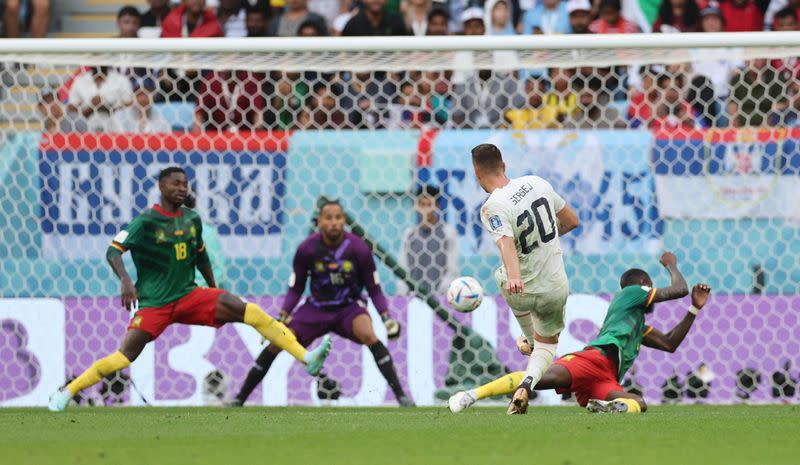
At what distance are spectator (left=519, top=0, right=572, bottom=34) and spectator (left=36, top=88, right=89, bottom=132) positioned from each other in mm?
4876

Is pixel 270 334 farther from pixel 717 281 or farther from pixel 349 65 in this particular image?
pixel 717 281

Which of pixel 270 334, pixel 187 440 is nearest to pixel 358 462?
pixel 187 440

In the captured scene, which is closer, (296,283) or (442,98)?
(296,283)

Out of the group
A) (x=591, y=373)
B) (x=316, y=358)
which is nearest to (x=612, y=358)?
(x=591, y=373)

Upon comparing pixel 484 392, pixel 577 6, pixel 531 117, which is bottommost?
pixel 484 392

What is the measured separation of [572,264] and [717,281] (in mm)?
1143

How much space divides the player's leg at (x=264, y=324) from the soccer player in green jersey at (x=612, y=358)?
1.46 m

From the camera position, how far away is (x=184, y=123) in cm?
1130

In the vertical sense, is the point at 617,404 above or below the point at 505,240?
below

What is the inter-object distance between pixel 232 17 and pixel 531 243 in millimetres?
7259

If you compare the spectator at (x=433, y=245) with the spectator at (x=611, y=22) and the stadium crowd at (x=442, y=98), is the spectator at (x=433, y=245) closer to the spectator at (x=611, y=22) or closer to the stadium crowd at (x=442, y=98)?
the stadium crowd at (x=442, y=98)

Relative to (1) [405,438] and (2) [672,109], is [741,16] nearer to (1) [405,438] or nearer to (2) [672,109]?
(2) [672,109]

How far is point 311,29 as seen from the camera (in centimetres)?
1369

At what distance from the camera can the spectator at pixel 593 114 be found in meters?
11.2
